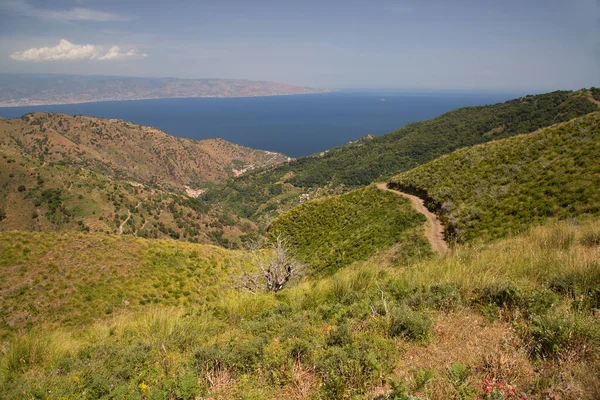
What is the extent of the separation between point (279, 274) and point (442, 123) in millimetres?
138459

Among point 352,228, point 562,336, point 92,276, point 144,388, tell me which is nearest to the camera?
point 562,336

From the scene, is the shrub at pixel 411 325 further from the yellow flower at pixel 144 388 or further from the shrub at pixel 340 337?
the yellow flower at pixel 144 388

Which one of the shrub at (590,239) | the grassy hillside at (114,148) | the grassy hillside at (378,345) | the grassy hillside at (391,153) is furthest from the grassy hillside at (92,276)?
the grassy hillside at (114,148)

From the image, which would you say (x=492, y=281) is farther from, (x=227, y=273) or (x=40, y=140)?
(x=40, y=140)

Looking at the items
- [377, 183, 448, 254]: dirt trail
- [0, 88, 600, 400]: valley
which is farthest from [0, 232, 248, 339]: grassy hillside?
[377, 183, 448, 254]: dirt trail

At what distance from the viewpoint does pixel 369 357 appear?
2838mm

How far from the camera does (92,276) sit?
13.7 metres

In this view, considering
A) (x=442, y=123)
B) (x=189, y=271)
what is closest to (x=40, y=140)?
(x=189, y=271)

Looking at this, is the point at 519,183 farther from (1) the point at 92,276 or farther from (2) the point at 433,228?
(1) the point at 92,276

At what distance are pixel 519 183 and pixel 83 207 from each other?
7690 cm

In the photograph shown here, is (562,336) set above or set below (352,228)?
above

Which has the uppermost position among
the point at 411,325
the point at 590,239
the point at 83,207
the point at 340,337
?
the point at 590,239

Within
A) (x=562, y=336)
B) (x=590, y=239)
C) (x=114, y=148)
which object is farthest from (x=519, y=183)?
(x=114, y=148)

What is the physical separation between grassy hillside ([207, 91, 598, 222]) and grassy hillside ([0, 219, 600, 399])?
348 feet
